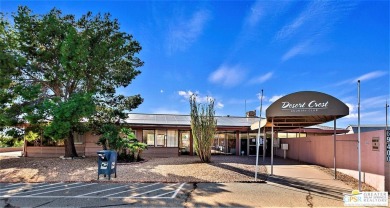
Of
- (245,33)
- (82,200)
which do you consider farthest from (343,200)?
(245,33)

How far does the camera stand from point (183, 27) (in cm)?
1239

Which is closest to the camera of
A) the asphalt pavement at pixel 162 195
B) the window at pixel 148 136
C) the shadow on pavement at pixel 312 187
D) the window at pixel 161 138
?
the asphalt pavement at pixel 162 195

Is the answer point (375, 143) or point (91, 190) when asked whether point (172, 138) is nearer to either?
point (91, 190)

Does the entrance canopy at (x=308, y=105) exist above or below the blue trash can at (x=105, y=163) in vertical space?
above

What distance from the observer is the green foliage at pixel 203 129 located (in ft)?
52.0

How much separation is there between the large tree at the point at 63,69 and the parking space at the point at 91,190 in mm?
4163

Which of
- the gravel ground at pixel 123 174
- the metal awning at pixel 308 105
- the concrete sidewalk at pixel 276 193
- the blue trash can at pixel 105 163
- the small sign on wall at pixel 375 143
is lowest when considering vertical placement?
the gravel ground at pixel 123 174

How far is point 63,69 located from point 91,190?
9217 mm

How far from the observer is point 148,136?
21.8 m

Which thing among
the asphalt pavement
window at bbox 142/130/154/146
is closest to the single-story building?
window at bbox 142/130/154/146

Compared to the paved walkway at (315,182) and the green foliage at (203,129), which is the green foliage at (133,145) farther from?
the paved walkway at (315,182)

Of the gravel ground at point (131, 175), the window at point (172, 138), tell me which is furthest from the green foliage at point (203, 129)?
the window at point (172, 138)

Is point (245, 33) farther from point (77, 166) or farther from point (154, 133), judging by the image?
point (154, 133)

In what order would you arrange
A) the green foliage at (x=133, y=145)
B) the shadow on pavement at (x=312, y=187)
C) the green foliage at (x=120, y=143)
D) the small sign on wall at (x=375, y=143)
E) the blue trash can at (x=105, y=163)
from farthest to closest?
the green foliage at (x=133, y=145)
the green foliage at (x=120, y=143)
the blue trash can at (x=105, y=163)
the small sign on wall at (x=375, y=143)
the shadow on pavement at (x=312, y=187)
